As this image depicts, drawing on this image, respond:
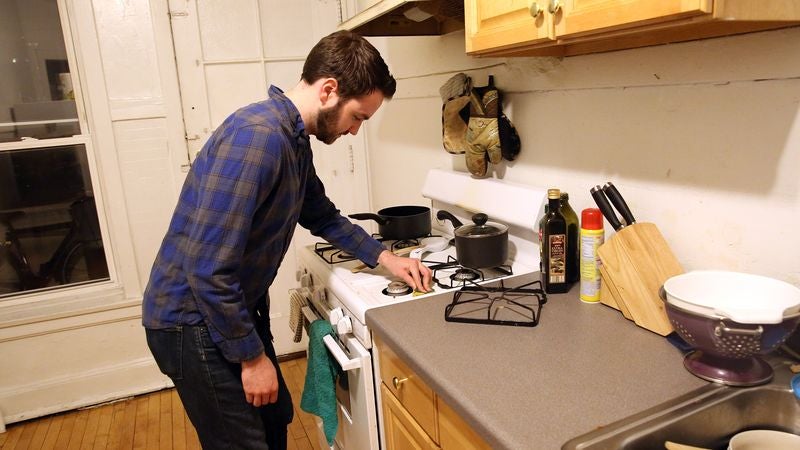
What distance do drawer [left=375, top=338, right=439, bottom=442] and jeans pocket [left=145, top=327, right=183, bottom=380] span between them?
506mm

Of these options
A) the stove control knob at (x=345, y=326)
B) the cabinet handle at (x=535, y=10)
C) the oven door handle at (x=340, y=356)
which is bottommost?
the oven door handle at (x=340, y=356)

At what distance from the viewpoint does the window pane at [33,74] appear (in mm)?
2523

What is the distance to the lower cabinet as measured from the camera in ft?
3.49

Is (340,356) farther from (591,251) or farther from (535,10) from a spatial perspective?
(535,10)

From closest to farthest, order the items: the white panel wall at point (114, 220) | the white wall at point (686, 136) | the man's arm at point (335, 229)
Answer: the white wall at point (686, 136)
the man's arm at point (335, 229)
the white panel wall at point (114, 220)

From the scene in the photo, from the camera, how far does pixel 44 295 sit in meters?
2.76

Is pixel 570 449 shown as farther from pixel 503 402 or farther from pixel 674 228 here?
pixel 674 228

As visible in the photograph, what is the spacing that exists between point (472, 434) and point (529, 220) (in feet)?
2.66

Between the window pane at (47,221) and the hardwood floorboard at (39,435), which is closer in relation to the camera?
the hardwood floorboard at (39,435)

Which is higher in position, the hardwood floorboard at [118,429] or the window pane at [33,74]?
the window pane at [33,74]

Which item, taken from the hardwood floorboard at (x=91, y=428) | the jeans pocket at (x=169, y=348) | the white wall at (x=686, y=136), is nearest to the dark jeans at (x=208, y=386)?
the jeans pocket at (x=169, y=348)

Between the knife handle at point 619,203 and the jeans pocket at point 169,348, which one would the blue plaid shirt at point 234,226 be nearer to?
the jeans pocket at point 169,348

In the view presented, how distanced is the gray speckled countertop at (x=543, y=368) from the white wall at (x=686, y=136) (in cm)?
29

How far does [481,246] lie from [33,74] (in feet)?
7.72
